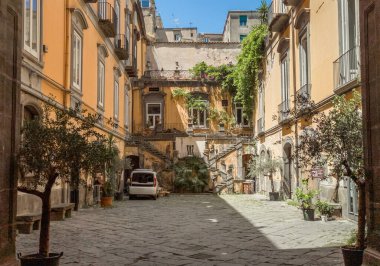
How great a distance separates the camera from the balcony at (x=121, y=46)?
22469mm

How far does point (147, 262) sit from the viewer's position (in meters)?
7.07

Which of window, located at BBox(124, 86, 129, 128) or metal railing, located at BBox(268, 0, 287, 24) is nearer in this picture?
metal railing, located at BBox(268, 0, 287, 24)

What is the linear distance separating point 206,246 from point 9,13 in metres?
5.54

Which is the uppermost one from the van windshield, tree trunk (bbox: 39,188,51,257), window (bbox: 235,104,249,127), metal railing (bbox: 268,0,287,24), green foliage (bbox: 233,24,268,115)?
metal railing (bbox: 268,0,287,24)

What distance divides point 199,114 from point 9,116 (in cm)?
2591

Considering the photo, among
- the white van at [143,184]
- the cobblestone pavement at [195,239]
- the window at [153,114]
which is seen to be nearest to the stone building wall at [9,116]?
the cobblestone pavement at [195,239]

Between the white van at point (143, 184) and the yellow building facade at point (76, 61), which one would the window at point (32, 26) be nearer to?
the yellow building facade at point (76, 61)

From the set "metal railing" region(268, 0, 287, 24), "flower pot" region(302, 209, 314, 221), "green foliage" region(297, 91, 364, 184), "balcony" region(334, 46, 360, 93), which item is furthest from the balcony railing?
"green foliage" region(297, 91, 364, 184)

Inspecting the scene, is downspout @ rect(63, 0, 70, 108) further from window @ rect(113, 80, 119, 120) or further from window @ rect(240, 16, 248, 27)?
window @ rect(240, 16, 248, 27)

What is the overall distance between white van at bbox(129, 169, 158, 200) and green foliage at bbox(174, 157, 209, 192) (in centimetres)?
479

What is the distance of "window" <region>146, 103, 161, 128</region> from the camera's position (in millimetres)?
31031

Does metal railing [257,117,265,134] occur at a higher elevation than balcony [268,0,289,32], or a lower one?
lower

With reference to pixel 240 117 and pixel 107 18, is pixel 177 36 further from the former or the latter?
pixel 107 18

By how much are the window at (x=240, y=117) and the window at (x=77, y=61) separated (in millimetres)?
16723
